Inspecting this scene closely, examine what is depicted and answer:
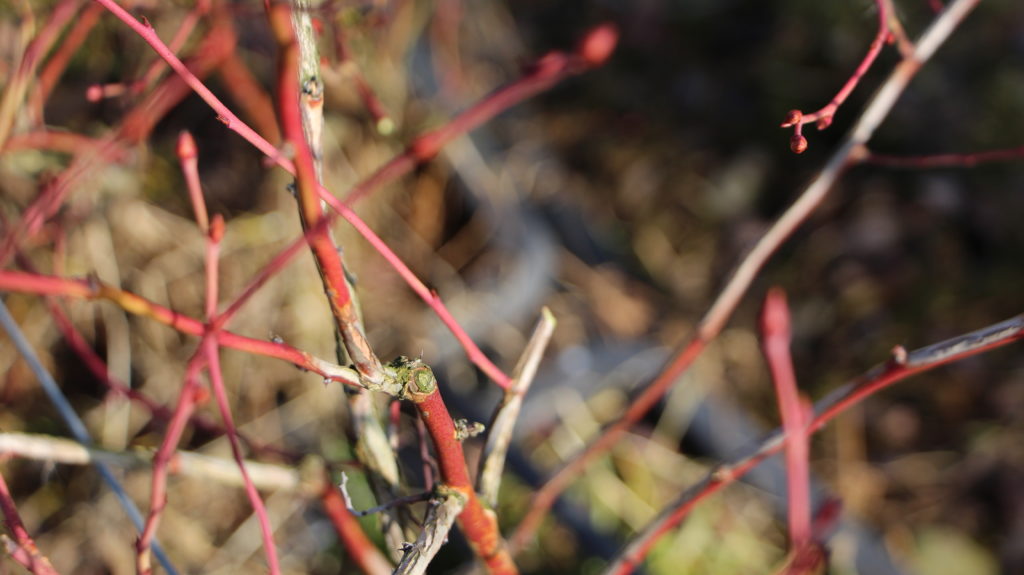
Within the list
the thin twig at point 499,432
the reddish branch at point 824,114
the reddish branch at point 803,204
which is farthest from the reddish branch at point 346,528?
the reddish branch at point 824,114

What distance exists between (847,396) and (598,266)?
3.49ft

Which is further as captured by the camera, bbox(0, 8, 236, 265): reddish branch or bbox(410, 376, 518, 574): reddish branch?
bbox(0, 8, 236, 265): reddish branch

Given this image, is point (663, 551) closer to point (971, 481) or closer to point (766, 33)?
point (971, 481)

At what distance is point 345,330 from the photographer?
45cm

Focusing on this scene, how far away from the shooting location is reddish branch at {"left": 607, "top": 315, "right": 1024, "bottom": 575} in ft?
1.66

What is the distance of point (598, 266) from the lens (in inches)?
64.6

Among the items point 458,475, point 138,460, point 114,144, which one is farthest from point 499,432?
point 114,144

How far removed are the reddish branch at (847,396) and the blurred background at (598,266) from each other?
1.53 ft

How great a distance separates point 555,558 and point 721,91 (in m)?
1.18

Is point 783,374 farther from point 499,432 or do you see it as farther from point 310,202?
point 310,202

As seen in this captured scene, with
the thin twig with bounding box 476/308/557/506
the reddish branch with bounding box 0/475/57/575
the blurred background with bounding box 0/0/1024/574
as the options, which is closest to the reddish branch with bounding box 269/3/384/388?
the thin twig with bounding box 476/308/557/506

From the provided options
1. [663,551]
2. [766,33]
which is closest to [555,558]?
[663,551]

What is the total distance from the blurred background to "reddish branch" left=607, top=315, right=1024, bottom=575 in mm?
465

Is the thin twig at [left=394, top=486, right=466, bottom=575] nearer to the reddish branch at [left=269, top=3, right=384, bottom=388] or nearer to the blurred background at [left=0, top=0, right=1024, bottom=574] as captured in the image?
the reddish branch at [left=269, top=3, right=384, bottom=388]
